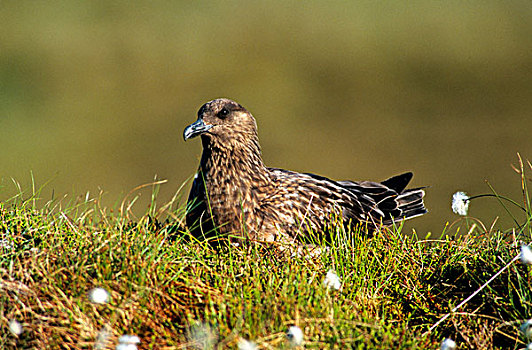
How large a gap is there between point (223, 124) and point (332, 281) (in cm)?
199

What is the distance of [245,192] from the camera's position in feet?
14.9

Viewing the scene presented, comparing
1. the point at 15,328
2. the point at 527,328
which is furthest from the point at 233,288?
the point at 527,328

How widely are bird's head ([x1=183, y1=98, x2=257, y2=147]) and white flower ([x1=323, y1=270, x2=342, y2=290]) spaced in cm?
185

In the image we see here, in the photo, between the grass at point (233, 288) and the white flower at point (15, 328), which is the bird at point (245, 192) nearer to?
the grass at point (233, 288)

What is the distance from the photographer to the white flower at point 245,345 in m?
2.44

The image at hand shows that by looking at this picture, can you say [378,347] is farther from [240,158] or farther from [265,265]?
[240,158]

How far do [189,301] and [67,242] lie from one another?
2.75ft

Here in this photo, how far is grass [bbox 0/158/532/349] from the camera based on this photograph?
265 centimetres

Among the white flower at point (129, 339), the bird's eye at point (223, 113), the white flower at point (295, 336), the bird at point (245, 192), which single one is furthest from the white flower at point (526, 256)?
the bird's eye at point (223, 113)

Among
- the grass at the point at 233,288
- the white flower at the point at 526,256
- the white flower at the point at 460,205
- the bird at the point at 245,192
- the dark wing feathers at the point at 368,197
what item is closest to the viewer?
the grass at the point at 233,288

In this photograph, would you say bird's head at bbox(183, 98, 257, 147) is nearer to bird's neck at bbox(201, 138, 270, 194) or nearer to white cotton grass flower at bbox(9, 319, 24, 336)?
bird's neck at bbox(201, 138, 270, 194)

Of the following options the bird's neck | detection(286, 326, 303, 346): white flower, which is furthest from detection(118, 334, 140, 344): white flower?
the bird's neck

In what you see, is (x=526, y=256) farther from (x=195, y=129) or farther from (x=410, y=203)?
(x=410, y=203)

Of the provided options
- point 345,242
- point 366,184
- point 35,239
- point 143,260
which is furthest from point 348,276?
point 366,184
